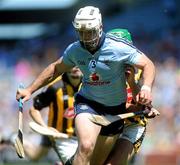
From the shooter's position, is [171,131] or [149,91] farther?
[171,131]

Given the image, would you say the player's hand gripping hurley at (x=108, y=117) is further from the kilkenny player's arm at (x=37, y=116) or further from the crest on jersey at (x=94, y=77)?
the kilkenny player's arm at (x=37, y=116)

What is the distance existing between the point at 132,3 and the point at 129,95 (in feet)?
47.8

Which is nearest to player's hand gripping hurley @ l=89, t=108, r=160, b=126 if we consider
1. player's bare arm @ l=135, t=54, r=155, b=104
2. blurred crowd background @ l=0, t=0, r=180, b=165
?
player's bare arm @ l=135, t=54, r=155, b=104

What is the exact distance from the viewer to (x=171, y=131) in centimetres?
1473

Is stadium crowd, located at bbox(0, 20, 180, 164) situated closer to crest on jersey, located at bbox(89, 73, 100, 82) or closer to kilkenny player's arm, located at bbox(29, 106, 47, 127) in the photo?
kilkenny player's arm, located at bbox(29, 106, 47, 127)

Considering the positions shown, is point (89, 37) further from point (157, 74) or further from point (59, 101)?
point (157, 74)

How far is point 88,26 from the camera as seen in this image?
7746mm

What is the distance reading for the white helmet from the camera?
25.5ft

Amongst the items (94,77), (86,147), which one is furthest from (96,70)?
(86,147)

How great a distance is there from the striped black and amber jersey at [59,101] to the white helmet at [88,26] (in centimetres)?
232

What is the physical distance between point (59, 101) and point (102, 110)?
2.10 metres

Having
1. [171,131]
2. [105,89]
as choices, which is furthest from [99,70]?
[171,131]

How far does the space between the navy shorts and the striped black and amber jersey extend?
5.96 feet

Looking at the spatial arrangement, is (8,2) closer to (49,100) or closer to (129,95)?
(49,100)
